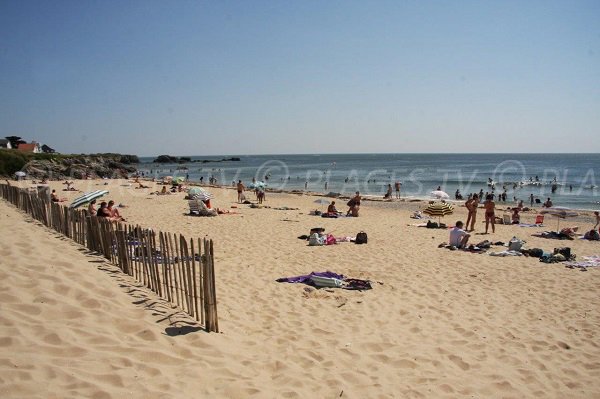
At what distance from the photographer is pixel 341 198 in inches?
1291

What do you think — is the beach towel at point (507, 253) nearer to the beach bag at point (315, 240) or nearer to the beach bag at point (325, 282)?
the beach bag at point (315, 240)

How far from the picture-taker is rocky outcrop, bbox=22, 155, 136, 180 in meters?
43.8

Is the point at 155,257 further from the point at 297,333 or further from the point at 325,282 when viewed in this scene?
the point at 325,282

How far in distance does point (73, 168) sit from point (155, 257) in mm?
51352

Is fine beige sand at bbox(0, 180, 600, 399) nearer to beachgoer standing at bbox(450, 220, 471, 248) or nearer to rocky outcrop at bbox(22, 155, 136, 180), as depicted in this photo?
beachgoer standing at bbox(450, 220, 471, 248)

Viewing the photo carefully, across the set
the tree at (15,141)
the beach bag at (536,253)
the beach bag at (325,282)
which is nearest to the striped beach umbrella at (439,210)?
the beach bag at (536,253)

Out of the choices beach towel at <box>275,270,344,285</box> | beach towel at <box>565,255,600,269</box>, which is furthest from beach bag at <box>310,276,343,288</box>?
beach towel at <box>565,255,600,269</box>

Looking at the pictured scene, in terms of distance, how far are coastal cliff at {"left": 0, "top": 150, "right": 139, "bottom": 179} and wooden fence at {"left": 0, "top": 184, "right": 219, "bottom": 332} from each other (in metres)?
39.5

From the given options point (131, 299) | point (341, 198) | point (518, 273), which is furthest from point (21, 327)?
point (341, 198)

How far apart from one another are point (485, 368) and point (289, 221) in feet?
40.7

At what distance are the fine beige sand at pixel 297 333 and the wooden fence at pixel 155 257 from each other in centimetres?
22

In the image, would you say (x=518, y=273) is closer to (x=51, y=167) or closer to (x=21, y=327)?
(x=21, y=327)

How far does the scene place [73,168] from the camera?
5000 cm

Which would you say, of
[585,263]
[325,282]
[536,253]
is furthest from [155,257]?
[585,263]
